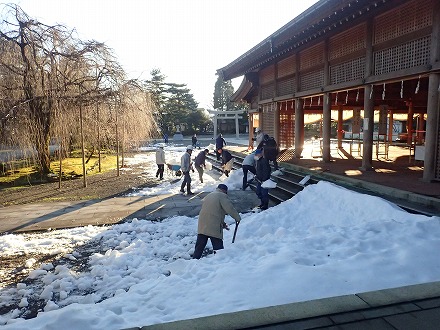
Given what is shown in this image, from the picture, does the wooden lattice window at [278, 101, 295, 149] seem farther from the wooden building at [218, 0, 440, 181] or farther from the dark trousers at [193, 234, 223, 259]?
the dark trousers at [193, 234, 223, 259]

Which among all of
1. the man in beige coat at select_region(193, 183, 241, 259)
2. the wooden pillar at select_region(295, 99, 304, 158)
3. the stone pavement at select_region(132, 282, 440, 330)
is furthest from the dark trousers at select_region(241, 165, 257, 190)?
the stone pavement at select_region(132, 282, 440, 330)

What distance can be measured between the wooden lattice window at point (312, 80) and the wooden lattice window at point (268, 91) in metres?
2.72

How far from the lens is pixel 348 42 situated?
398 inches

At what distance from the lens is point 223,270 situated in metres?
4.34

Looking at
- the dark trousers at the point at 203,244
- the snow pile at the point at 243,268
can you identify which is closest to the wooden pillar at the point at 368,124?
the snow pile at the point at 243,268

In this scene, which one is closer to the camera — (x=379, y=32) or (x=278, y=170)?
(x=379, y=32)

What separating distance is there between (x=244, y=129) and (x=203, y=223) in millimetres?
56303

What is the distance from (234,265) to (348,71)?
8193mm

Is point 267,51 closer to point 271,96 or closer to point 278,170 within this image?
point 271,96

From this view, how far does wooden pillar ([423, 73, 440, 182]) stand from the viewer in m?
7.17

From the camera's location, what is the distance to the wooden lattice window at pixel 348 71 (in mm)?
9602

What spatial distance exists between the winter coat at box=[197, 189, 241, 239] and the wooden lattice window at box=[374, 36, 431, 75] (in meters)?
5.87

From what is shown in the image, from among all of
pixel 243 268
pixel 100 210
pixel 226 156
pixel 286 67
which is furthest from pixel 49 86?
pixel 243 268

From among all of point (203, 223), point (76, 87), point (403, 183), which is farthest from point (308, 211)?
point (76, 87)
